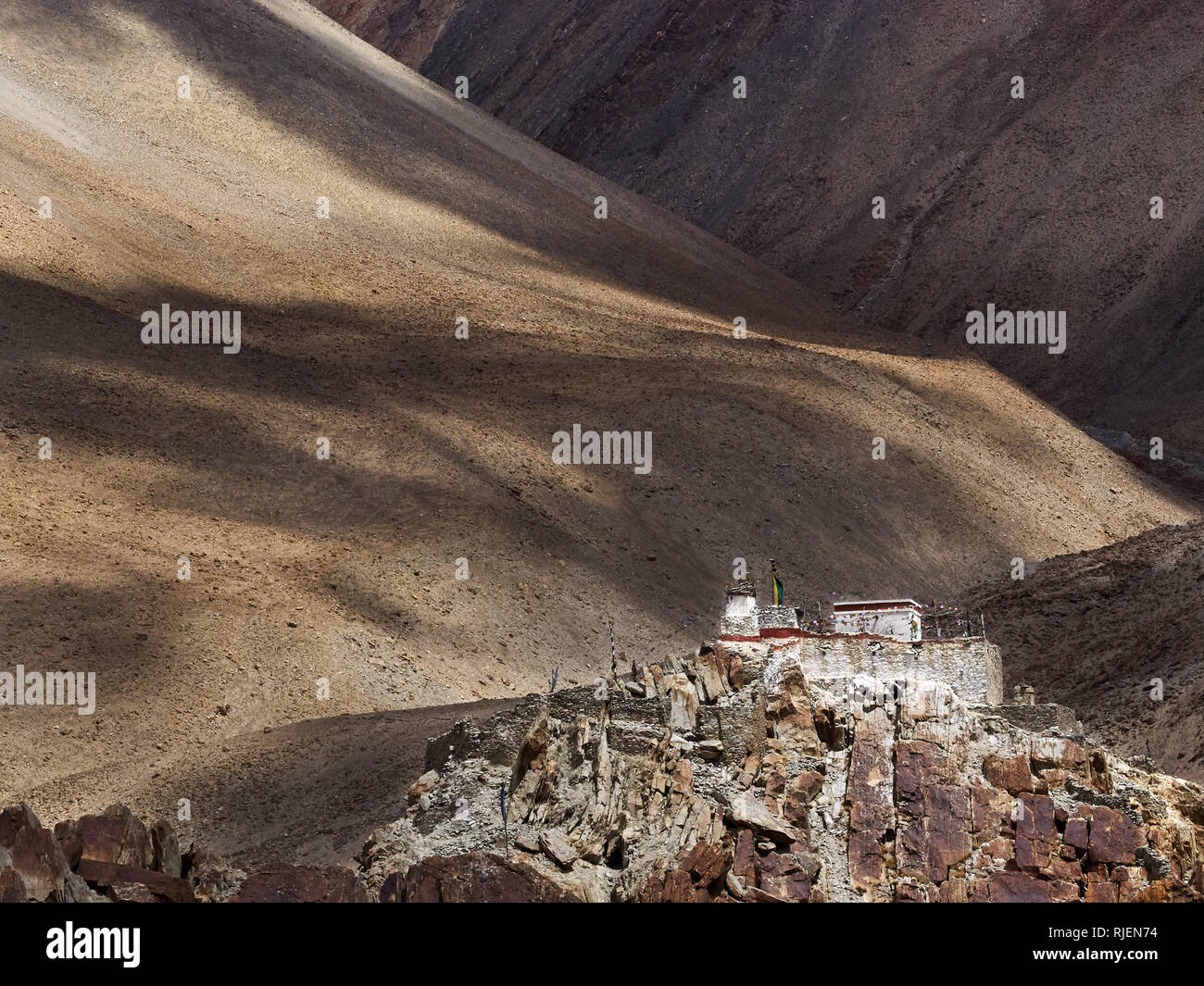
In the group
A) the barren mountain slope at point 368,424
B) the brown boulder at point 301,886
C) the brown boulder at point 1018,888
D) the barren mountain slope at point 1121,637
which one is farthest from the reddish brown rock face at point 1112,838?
the barren mountain slope at point 368,424

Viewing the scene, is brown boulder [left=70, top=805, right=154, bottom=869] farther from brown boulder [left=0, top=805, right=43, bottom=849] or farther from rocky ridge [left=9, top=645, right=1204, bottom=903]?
brown boulder [left=0, top=805, right=43, bottom=849]

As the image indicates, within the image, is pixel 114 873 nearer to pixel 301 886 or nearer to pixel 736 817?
pixel 301 886

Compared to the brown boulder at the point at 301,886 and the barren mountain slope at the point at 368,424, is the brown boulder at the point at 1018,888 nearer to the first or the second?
the brown boulder at the point at 301,886

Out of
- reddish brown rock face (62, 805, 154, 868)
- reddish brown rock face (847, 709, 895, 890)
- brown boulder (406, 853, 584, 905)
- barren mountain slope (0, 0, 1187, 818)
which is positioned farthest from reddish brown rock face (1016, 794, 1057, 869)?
barren mountain slope (0, 0, 1187, 818)

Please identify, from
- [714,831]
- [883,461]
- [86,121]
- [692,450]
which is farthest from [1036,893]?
[86,121]

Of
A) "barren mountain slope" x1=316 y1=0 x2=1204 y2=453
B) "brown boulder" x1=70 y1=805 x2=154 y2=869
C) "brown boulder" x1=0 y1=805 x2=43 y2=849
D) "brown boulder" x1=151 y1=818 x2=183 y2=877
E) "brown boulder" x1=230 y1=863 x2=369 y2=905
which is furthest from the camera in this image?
"barren mountain slope" x1=316 y1=0 x2=1204 y2=453

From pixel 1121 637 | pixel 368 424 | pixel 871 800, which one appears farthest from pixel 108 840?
pixel 368 424
